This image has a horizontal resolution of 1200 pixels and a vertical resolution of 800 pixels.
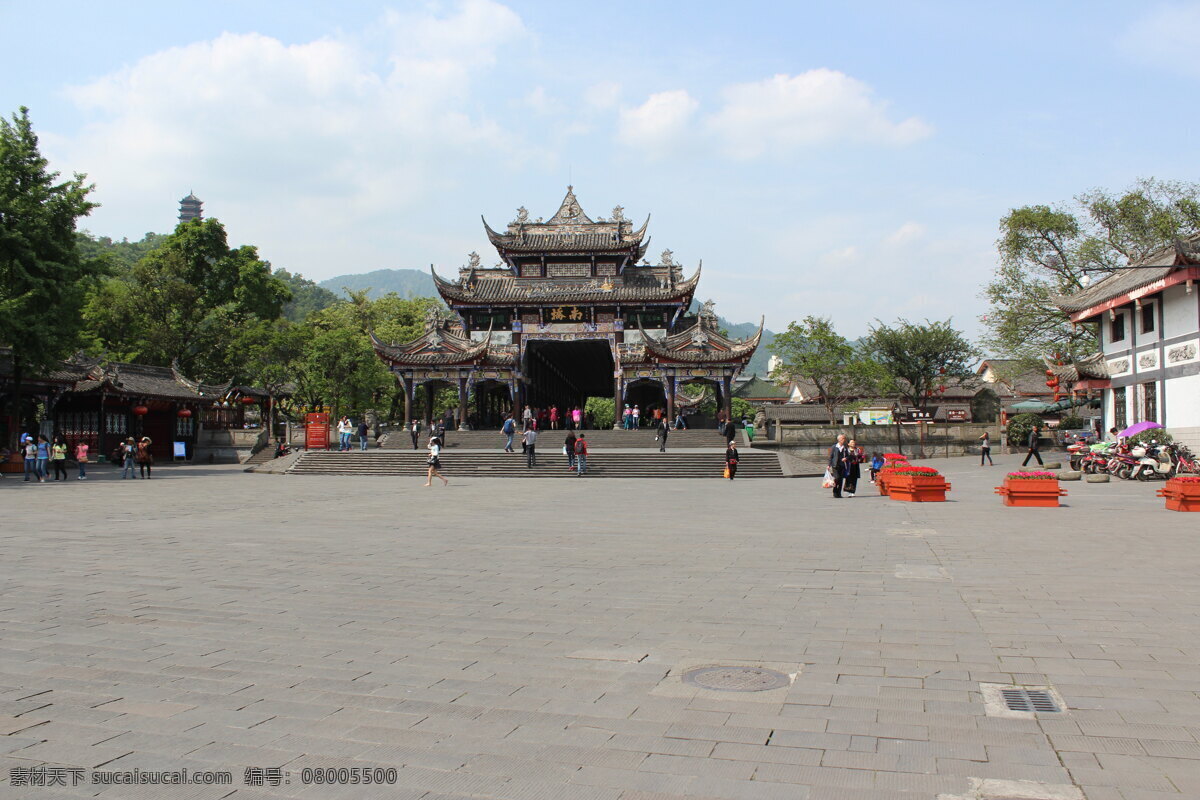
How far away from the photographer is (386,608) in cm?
630

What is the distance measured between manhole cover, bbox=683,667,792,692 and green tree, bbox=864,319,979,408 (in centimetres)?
5127

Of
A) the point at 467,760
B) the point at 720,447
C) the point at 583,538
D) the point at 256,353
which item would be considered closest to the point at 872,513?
the point at 583,538

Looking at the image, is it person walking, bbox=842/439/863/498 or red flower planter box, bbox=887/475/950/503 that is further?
person walking, bbox=842/439/863/498

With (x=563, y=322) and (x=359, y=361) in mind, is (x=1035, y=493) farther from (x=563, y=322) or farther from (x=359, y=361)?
(x=359, y=361)

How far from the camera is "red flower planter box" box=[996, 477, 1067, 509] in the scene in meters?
14.6

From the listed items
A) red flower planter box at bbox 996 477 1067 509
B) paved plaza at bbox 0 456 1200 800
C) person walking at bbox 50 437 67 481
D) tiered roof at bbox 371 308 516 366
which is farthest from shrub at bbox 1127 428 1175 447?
person walking at bbox 50 437 67 481

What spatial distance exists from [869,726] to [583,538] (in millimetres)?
7104

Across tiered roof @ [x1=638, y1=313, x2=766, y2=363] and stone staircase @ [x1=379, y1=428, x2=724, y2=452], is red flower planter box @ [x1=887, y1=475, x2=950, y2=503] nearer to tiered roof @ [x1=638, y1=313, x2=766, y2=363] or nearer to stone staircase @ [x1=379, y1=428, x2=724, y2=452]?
stone staircase @ [x1=379, y1=428, x2=724, y2=452]

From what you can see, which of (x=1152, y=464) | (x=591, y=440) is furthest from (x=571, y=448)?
(x=1152, y=464)

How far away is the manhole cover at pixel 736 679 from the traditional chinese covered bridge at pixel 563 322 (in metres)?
33.2

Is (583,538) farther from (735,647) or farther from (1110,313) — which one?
(1110,313)

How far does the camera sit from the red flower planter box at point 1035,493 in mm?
14569

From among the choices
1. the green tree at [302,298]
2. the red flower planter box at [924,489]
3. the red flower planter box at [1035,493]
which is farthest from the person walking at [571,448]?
the green tree at [302,298]

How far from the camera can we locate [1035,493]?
14641 mm
